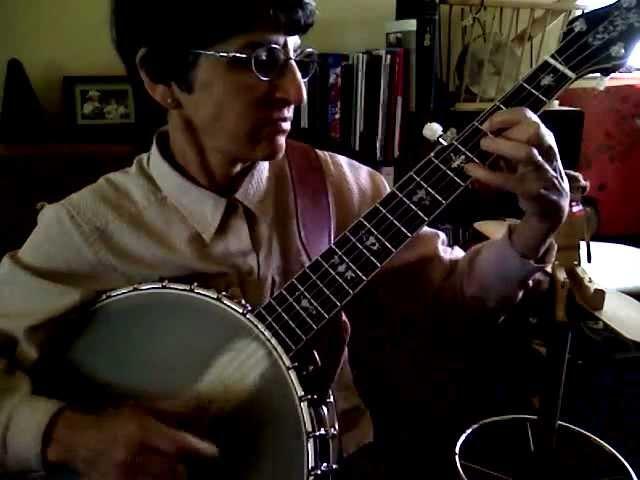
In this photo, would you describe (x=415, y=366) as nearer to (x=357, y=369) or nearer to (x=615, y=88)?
(x=357, y=369)

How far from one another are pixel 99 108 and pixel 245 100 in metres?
1.04

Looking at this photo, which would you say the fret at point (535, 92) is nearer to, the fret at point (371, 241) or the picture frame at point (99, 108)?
the fret at point (371, 241)

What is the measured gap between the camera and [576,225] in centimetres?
91

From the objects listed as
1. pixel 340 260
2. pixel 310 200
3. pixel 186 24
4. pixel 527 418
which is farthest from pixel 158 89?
pixel 527 418

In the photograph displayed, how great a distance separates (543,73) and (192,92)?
0.48 metres

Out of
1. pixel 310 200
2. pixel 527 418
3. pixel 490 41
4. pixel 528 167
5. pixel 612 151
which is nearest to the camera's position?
pixel 528 167

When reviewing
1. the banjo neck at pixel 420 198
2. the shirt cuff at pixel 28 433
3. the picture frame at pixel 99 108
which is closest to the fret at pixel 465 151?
the banjo neck at pixel 420 198

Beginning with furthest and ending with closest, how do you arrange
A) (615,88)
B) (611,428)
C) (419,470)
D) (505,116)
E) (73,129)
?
1. (615,88)
2. (611,428)
3. (73,129)
4. (419,470)
5. (505,116)

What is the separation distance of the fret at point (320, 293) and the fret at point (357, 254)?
0.05 metres

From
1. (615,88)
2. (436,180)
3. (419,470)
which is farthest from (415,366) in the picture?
Answer: (615,88)

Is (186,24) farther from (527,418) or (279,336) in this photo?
(527,418)

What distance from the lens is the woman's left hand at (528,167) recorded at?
2.42 ft

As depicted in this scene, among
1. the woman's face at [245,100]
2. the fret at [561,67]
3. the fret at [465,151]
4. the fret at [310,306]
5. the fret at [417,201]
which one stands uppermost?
the fret at [561,67]

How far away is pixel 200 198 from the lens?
0.93m
